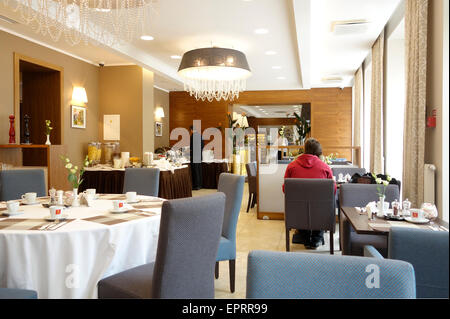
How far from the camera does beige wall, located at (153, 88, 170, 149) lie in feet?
34.4

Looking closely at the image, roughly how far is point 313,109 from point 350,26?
5.56 m

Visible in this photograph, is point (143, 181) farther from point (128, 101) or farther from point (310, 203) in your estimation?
point (128, 101)

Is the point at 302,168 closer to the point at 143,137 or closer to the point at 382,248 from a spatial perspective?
the point at 382,248

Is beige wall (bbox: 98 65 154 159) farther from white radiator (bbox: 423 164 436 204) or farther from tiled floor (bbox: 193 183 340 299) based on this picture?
white radiator (bbox: 423 164 436 204)

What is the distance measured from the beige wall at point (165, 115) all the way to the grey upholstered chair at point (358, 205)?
779 cm

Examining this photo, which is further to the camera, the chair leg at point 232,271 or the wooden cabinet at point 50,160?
the wooden cabinet at point 50,160

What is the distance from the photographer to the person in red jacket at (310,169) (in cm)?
422

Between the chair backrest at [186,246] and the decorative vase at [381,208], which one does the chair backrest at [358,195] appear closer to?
the decorative vase at [381,208]

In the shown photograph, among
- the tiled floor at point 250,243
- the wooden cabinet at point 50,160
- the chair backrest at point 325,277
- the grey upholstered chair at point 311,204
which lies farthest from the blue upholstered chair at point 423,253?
the wooden cabinet at point 50,160

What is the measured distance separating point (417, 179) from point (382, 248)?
1151 millimetres

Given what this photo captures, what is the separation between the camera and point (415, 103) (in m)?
3.57

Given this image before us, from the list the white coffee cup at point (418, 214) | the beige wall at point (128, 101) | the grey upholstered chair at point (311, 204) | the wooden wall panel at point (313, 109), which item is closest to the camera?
the white coffee cup at point (418, 214)

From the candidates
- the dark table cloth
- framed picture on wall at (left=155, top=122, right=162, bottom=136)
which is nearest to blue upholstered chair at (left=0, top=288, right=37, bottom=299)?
the dark table cloth
